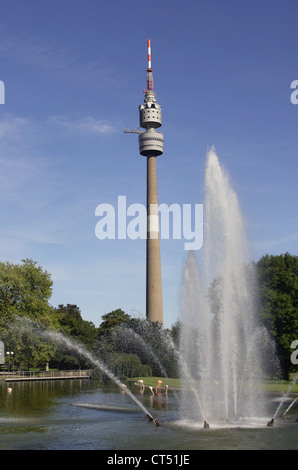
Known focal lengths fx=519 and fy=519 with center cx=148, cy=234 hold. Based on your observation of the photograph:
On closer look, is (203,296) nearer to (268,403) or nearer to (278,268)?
(268,403)

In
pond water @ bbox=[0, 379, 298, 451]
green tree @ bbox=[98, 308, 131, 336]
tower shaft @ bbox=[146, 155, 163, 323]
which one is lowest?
pond water @ bbox=[0, 379, 298, 451]

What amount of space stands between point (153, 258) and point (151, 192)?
1310cm

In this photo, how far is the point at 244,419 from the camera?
26547 millimetres

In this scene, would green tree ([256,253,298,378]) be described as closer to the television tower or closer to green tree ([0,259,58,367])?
green tree ([0,259,58,367])

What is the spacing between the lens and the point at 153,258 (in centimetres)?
10019

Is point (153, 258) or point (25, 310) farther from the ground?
point (153, 258)

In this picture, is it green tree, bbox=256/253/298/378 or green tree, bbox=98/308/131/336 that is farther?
green tree, bbox=98/308/131/336

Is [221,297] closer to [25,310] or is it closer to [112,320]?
[25,310]

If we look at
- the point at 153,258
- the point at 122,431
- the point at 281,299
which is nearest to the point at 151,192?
the point at 153,258

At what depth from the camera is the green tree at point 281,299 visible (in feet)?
181

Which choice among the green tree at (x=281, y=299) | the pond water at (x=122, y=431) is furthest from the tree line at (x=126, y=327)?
the pond water at (x=122, y=431)

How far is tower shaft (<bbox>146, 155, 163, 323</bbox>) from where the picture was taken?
A: 322 ft

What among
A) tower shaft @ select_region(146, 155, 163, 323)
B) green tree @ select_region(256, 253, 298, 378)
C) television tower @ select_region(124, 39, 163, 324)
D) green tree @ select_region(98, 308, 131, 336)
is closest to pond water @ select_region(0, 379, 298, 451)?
green tree @ select_region(256, 253, 298, 378)

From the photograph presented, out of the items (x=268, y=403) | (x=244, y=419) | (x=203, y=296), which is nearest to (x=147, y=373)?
(x=268, y=403)
